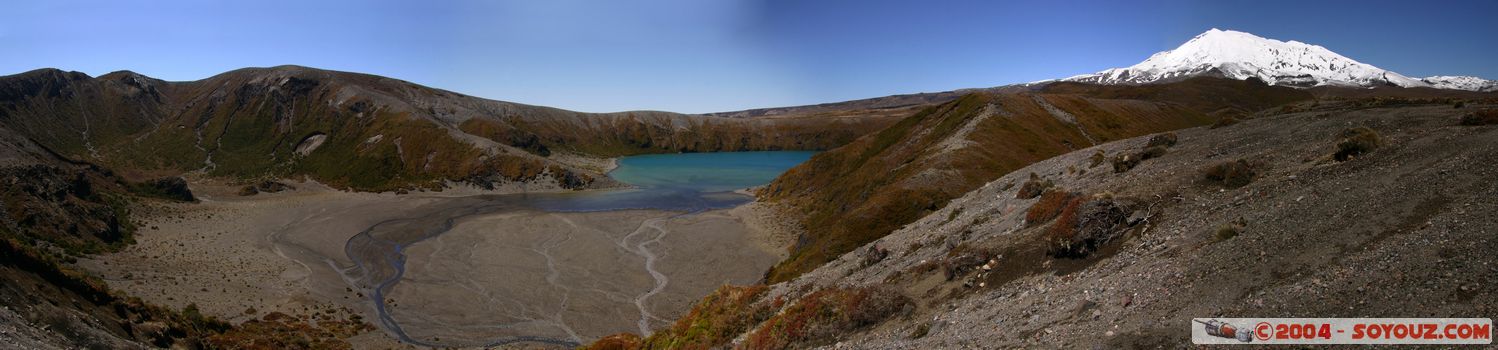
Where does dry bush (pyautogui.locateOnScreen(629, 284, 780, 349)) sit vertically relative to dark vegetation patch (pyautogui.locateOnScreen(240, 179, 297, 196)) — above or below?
below

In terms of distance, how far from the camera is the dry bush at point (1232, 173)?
1700cm

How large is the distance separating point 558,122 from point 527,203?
111m

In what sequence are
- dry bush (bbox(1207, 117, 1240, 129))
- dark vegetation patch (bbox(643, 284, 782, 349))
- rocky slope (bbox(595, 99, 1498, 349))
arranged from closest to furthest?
rocky slope (bbox(595, 99, 1498, 349)) → dark vegetation patch (bbox(643, 284, 782, 349)) → dry bush (bbox(1207, 117, 1240, 129))

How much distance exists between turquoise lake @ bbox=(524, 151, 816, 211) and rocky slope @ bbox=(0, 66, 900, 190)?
1036 cm

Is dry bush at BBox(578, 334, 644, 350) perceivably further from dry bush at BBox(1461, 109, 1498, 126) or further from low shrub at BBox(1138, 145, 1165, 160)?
dry bush at BBox(1461, 109, 1498, 126)

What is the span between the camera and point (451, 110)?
15738cm

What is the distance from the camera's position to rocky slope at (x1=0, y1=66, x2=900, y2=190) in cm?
10100

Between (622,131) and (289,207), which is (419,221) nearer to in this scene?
(289,207)

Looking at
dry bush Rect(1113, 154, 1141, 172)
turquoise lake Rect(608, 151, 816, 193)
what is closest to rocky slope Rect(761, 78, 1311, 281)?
dry bush Rect(1113, 154, 1141, 172)

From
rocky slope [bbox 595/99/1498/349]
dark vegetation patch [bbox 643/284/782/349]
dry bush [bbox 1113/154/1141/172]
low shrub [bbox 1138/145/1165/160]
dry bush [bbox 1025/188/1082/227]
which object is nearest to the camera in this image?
rocky slope [bbox 595/99/1498/349]

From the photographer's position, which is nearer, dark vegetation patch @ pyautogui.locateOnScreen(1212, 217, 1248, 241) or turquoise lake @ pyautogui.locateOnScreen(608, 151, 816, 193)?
dark vegetation patch @ pyautogui.locateOnScreen(1212, 217, 1248, 241)

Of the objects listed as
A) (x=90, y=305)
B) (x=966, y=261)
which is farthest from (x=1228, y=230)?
(x=90, y=305)

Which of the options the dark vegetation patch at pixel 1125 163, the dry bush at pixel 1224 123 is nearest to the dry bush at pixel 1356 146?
the dark vegetation patch at pixel 1125 163

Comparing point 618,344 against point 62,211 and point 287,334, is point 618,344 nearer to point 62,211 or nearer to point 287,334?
point 287,334
